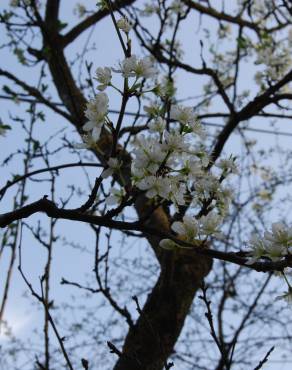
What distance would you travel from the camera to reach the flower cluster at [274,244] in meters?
1.02

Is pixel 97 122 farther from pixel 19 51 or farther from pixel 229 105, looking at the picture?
pixel 19 51

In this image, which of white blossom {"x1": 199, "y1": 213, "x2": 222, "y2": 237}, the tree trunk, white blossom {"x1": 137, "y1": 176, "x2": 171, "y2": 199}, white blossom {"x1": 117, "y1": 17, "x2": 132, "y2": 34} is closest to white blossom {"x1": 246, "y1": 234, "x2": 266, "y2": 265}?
white blossom {"x1": 199, "y1": 213, "x2": 222, "y2": 237}

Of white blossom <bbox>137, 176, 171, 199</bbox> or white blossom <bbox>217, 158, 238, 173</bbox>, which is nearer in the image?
white blossom <bbox>137, 176, 171, 199</bbox>

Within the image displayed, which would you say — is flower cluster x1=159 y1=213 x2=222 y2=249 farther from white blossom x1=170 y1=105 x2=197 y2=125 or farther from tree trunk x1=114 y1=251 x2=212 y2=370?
tree trunk x1=114 y1=251 x2=212 y2=370

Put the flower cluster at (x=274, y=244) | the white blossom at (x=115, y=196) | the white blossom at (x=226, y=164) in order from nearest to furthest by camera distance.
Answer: the flower cluster at (x=274, y=244), the white blossom at (x=115, y=196), the white blossom at (x=226, y=164)

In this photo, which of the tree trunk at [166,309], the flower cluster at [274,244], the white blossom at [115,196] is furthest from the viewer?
the tree trunk at [166,309]

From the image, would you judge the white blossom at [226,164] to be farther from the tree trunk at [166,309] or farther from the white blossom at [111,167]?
the tree trunk at [166,309]

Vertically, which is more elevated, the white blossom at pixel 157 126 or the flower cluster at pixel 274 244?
the white blossom at pixel 157 126

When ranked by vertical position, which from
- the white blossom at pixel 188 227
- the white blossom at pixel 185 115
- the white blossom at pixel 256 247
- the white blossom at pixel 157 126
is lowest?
the white blossom at pixel 256 247

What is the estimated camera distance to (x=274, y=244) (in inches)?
41.0

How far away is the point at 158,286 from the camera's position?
7.73 feet

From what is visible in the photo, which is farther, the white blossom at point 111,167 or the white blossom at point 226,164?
the white blossom at point 226,164

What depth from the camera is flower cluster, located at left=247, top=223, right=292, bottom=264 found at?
1024 mm

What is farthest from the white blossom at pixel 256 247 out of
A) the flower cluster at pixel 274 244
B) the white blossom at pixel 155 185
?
the white blossom at pixel 155 185
